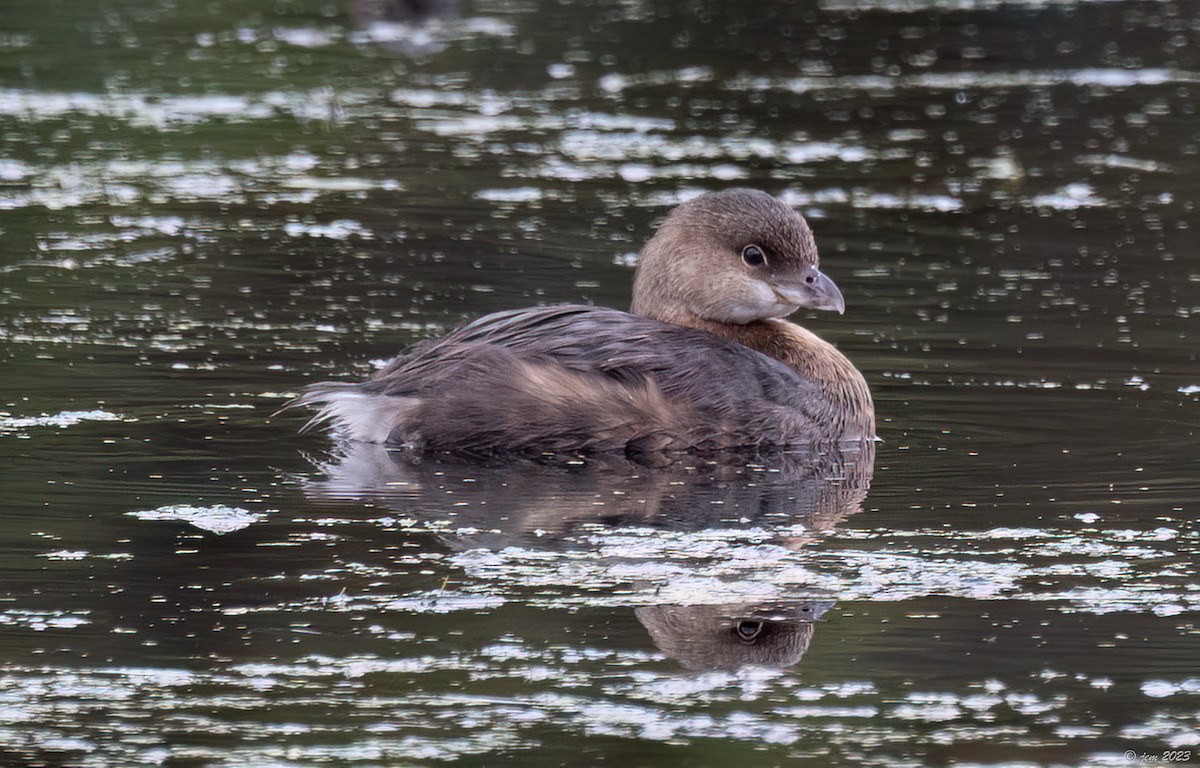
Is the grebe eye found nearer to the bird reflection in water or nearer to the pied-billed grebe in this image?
the pied-billed grebe

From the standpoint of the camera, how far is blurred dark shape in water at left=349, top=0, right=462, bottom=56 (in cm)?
1936

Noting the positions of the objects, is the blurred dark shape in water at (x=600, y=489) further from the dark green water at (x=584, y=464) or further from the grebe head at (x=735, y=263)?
the grebe head at (x=735, y=263)

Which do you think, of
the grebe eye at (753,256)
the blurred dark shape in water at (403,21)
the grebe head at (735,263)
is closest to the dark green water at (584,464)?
the grebe head at (735,263)

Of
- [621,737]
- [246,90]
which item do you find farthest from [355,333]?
[246,90]

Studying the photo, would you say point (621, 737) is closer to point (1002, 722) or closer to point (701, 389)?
point (1002, 722)

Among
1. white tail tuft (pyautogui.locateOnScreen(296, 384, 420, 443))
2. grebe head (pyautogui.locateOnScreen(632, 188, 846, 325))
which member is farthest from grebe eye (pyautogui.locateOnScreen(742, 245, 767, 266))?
white tail tuft (pyautogui.locateOnScreen(296, 384, 420, 443))

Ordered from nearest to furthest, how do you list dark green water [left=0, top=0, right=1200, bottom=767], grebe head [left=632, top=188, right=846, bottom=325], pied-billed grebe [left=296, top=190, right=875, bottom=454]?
dark green water [left=0, top=0, right=1200, bottom=767], pied-billed grebe [left=296, top=190, right=875, bottom=454], grebe head [left=632, top=188, right=846, bottom=325]

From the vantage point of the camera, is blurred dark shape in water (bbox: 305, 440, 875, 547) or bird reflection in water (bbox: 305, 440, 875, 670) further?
blurred dark shape in water (bbox: 305, 440, 875, 547)

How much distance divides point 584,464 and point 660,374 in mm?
461

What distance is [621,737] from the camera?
16.0 ft

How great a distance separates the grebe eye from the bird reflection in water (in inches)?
33.6

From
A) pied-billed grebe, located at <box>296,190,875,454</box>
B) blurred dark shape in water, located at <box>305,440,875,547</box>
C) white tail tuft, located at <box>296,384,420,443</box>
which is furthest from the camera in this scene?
white tail tuft, located at <box>296,384,420,443</box>

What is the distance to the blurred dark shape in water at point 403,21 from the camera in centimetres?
1936

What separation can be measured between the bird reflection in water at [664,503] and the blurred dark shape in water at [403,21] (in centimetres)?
1178
